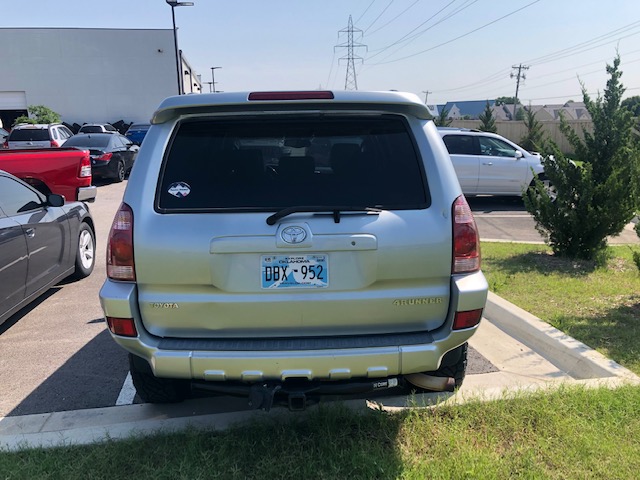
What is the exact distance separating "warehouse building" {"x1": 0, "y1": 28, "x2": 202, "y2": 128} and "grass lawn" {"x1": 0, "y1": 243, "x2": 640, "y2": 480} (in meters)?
39.1

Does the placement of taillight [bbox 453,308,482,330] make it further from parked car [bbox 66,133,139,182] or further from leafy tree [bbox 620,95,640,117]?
parked car [bbox 66,133,139,182]

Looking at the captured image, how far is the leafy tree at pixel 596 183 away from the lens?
6469mm

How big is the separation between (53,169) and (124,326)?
8.21 metres

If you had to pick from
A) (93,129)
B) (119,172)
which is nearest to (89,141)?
(119,172)

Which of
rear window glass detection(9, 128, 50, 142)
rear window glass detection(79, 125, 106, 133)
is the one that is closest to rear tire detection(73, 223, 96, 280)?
rear window glass detection(9, 128, 50, 142)

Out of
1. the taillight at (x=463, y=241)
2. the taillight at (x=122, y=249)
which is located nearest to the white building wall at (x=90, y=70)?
the taillight at (x=122, y=249)

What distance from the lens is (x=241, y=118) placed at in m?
2.86

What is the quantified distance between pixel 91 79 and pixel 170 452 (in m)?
41.9

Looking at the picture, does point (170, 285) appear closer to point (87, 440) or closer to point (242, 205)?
point (242, 205)

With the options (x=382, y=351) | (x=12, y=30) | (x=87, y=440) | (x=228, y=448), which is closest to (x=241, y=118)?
(x=382, y=351)

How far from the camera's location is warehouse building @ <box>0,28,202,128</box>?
1502 inches

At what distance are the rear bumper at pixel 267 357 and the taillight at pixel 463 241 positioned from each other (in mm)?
131

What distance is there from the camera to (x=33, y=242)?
4930mm

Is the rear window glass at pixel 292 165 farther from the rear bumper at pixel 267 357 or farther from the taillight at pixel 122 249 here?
the rear bumper at pixel 267 357
